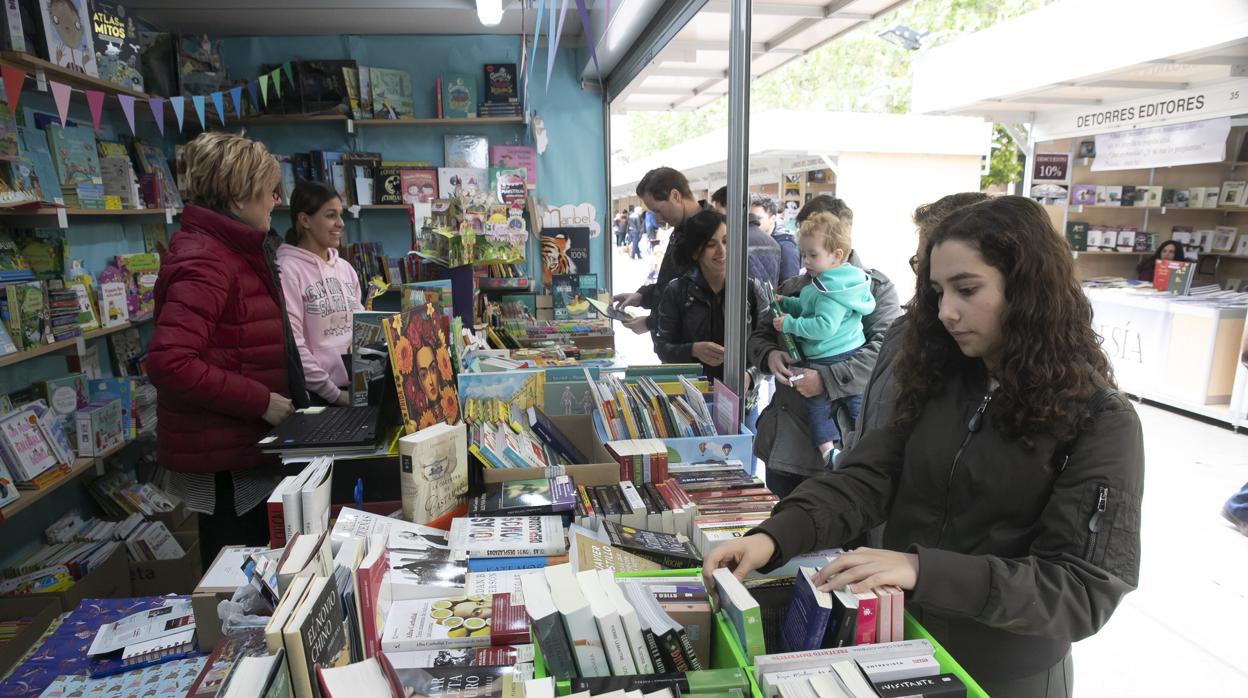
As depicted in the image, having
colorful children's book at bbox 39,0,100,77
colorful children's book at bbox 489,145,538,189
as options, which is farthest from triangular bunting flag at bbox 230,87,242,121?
colorful children's book at bbox 489,145,538,189

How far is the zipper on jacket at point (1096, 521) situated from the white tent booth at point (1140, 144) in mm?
4614

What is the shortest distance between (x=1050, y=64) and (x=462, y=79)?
16.1 ft

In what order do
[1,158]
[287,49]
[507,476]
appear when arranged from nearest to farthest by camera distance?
[507,476] → [1,158] → [287,49]

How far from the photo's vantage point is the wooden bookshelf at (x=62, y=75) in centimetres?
281

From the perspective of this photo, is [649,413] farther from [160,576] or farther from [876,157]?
[876,157]

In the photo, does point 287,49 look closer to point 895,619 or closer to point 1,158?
point 1,158

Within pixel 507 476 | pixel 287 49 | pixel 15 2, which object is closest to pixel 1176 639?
pixel 507 476

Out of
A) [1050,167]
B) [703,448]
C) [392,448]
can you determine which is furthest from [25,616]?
[1050,167]

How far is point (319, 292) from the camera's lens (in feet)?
9.11

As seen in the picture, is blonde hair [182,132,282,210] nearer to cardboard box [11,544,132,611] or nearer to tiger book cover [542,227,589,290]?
cardboard box [11,544,132,611]

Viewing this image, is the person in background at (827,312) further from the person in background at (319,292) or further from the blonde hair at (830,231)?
the person in background at (319,292)

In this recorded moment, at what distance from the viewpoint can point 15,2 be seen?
111 inches

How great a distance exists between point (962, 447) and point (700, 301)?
2025 millimetres

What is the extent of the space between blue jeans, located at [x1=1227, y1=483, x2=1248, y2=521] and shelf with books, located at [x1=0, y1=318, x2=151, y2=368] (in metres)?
5.60
